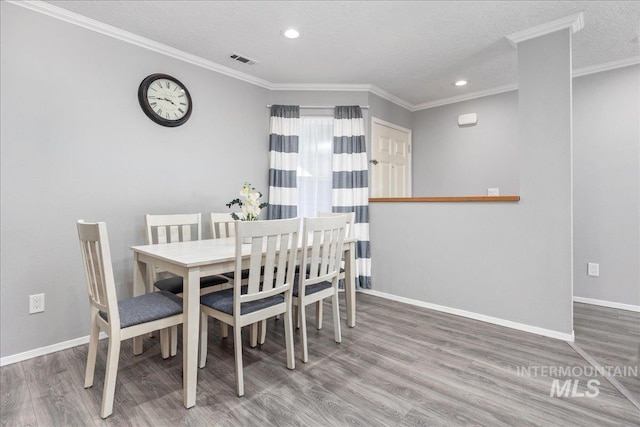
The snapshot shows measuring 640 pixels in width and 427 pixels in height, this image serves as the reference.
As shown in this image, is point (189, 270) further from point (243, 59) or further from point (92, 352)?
point (243, 59)

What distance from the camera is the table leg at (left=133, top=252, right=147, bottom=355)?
218 cm

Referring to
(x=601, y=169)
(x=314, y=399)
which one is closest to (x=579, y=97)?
(x=601, y=169)

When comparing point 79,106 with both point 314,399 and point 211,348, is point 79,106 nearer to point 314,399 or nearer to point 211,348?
point 211,348

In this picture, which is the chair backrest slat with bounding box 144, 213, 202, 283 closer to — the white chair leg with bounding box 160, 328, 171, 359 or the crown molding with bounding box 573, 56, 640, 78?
the white chair leg with bounding box 160, 328, 171, 359

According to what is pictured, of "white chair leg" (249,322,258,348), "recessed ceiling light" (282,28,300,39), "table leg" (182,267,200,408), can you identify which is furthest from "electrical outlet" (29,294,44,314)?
"recessed ceiling light" (282,28,300,39)

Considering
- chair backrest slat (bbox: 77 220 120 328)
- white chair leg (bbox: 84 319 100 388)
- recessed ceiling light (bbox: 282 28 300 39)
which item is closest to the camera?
chair backrest slat (bbox: 77 220 120 328)

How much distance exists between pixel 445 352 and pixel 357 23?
2.59m

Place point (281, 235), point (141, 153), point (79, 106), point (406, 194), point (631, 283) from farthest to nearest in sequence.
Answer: point (406, 194), point (631, 283), point (141, 153), point (79, 106), point (281, 235)

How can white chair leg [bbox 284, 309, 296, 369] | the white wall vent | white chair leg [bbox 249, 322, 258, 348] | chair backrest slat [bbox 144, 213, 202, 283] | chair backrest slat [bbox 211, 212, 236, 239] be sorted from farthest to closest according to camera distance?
A: the white wall vent
chair backrest slat [bbox 211, 212, 236, 239]
chair backrest slat [bbox 144, 213, 202, 283]
white chair leg [bbox 249, 322, 258, 348]
white chair leg [bbox 284, 309, 296, 369]

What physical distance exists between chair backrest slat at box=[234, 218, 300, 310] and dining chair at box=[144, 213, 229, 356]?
65 cm

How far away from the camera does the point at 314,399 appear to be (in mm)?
1734

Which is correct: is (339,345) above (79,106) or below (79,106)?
below

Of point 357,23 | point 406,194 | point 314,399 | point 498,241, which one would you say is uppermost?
point 357,23

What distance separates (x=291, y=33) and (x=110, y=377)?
2700 mm
